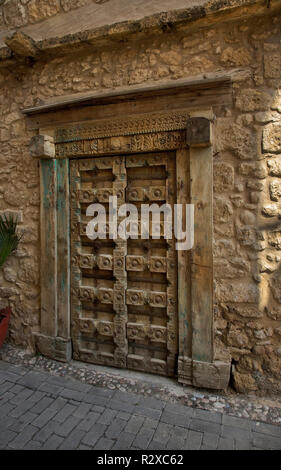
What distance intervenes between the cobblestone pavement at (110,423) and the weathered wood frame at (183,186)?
38cm

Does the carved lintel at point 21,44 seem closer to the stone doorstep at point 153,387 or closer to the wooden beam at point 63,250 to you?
the wooden beam at point 63,250

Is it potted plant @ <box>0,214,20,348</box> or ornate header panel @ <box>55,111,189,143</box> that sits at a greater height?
ornate header panel @ <box>55,111,189,143</box>

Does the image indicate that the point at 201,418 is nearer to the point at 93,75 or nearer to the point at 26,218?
the point at 26,218

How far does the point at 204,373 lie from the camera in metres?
2.42

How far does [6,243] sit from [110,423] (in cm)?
206

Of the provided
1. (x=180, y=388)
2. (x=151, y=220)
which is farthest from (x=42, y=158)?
(x=180, y=388)

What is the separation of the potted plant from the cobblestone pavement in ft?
2.26

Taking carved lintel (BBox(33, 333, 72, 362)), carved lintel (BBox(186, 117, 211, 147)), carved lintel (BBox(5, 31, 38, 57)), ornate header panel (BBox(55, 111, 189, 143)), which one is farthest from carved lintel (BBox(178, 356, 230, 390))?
carved lintel (BBox(5, 31, 38, 57))

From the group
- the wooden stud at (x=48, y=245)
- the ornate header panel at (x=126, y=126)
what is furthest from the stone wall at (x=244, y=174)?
the wooden stud at (x=48, y=245)

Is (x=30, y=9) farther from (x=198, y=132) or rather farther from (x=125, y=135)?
(x=198, y=132)

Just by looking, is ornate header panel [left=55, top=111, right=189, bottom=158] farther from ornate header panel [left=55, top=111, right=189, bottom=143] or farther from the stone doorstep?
the stone doorstep

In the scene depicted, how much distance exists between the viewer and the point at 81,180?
9.61 feet

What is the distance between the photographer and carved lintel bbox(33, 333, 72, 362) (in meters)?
2.94
